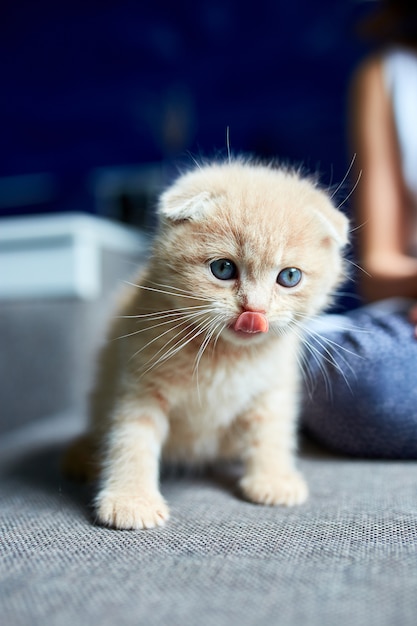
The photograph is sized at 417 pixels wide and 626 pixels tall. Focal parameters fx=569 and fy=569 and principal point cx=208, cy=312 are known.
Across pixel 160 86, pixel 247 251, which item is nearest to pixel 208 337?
pixel 247 251

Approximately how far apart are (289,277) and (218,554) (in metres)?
0.35

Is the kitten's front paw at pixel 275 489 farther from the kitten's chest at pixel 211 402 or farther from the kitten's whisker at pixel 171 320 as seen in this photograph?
the kitten's whisker at pixel 171 320

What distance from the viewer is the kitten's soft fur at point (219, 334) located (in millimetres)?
718

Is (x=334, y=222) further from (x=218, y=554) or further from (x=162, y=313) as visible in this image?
(x=218, y=554)

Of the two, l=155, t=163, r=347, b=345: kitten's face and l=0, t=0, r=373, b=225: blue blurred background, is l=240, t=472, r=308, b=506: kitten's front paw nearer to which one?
l=155, t=163, r=347, b=345: kitten's face

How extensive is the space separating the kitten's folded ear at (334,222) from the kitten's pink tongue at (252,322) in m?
0.17

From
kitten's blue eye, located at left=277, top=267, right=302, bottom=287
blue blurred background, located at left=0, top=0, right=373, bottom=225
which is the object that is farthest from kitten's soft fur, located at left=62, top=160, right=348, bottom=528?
blue blurred background, located at left=0, top=0, right=373, bottom=225

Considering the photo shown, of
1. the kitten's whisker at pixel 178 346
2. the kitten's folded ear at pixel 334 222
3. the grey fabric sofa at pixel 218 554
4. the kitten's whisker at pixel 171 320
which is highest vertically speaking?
the kitten's folded ear at pixel 334 222

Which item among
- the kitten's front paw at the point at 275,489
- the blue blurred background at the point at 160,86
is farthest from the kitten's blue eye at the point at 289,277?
the blue blurred background at the point at 160,86

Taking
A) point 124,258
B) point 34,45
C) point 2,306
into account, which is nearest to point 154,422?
point 2,306

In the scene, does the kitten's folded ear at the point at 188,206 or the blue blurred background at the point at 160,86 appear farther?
the blue blurred background at the point at 160,86

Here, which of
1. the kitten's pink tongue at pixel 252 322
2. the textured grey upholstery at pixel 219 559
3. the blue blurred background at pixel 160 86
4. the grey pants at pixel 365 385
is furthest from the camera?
the blue blurred background at pixel 160 86

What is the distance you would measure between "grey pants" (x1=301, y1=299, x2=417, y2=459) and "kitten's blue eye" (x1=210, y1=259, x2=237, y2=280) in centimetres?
20

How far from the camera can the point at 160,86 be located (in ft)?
7.00
